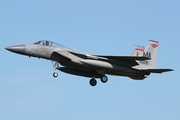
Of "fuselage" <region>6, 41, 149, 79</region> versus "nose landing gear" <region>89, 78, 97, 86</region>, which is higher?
"fuselage" <region>6, 41, 149, 79</region>

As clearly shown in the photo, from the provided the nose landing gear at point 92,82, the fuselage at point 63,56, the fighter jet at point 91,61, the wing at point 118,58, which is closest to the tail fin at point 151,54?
the fighter jet at point 91,61

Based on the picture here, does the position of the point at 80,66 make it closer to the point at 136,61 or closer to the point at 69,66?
the point at 69,66

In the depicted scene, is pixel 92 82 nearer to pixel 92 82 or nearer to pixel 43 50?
pixel 92 82

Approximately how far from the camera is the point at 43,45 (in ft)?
91.7

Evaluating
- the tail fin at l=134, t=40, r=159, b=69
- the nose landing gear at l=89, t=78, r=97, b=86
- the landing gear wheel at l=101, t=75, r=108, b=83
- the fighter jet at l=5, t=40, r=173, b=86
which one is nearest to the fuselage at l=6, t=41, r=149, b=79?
the fighter jet at l=5, t=40, r=173, b=86

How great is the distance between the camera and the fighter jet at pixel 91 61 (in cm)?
2769

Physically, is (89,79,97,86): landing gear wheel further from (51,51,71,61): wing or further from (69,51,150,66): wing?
(51,51,71,61): wing

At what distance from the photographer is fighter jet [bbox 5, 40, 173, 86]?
2769 cm

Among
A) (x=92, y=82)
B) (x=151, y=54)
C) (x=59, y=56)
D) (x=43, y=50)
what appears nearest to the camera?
(x=43, y=50)

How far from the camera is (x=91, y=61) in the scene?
1097 inches

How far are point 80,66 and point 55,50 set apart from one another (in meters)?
1.90

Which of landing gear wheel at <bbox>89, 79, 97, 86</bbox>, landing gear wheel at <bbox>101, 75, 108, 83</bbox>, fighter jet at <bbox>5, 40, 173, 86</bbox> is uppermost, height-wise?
fighter jet at <bbox>5, 40, 173, 86</bbox>

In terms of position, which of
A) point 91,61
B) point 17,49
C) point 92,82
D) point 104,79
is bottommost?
point 92,82

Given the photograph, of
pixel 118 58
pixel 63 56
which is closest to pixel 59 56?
pixel 63 56
